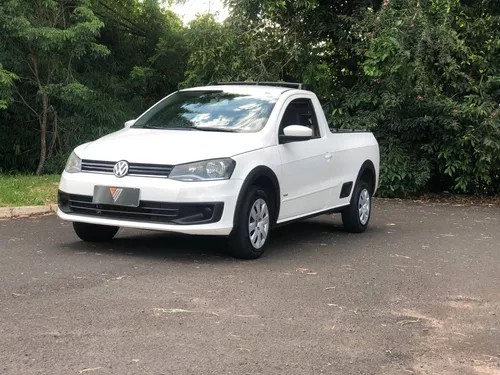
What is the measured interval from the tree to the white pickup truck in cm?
568

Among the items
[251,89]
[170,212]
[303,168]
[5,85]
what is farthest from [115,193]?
[5,85]

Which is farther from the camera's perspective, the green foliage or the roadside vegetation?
the roadside vegetation

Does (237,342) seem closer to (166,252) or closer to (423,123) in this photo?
(166,252)

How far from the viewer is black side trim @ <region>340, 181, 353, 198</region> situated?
9.13m

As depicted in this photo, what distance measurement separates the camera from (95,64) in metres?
16.7

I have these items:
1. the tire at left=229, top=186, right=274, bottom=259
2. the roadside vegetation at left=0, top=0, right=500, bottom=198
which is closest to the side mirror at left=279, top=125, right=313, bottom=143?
the tire at left=229, top=186, right=274, bottom=259

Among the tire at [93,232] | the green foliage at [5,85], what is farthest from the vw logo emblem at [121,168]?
the green foliage at [5,85]

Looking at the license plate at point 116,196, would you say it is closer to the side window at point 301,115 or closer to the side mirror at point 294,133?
the side mirror at point 294,133

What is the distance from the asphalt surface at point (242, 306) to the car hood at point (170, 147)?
976 mm

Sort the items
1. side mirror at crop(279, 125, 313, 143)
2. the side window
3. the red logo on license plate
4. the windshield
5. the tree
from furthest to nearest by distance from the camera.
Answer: the tree, the side window, the windshield, side mirror at crop(279, 125, 313, 143), the red logo on license plate

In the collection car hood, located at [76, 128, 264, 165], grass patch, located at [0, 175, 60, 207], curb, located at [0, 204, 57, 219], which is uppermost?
car hood, located at [76, 128, 264, 165]

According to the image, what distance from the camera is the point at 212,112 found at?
7957 millimetres

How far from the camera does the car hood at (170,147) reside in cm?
680

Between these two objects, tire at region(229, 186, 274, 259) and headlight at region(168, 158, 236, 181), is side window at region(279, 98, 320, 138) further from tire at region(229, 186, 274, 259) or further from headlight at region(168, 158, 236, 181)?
headlight at region(168, 158, 236, 181)
